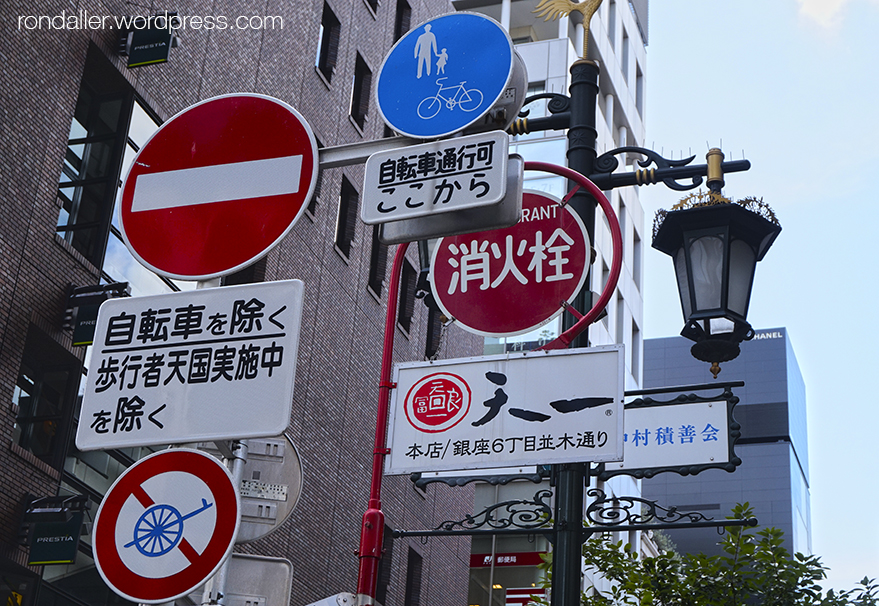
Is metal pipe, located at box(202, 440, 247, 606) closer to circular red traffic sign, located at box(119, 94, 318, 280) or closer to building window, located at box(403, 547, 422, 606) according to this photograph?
circular red traffic sign, located at box(119, 94, 318, 280)

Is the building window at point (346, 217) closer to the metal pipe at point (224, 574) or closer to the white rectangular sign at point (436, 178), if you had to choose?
the white rectangular sign at point (436, 178)

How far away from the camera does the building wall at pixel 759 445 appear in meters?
122

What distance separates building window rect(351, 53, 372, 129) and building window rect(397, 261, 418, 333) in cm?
387

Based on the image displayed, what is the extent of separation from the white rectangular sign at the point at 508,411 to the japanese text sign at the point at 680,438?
194 centimetres

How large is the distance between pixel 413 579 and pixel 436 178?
25.2m

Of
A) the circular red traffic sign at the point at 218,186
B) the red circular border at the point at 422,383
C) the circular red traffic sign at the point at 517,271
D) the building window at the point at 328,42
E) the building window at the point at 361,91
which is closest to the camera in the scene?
the circular red traffic sign at the point at 218,186

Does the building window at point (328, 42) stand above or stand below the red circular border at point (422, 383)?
above

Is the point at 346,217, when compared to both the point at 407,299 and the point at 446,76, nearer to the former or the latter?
the point at 407,299

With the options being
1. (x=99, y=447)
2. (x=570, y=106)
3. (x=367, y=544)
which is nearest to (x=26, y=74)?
(x=570, y=106)

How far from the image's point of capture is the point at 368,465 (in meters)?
25.0

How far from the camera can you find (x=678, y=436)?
8070 mm

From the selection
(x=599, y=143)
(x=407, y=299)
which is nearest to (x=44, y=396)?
(x=407, y=299)

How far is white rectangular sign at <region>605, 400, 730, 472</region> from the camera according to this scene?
798cm

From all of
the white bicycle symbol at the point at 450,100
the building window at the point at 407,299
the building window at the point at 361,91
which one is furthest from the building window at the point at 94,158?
the white bicycle symbol at the point at 450,100
